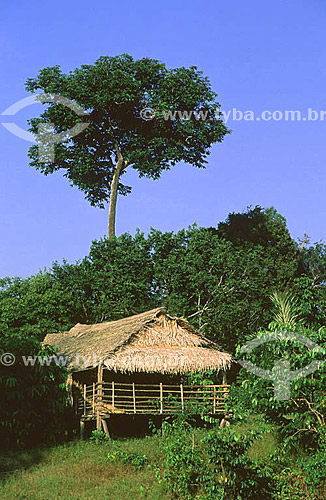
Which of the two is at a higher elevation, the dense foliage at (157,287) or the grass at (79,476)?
the dense foliage at (157,287)

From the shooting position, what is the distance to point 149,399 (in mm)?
22078

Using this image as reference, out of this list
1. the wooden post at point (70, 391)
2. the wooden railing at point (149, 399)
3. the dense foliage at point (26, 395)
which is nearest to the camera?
the dense foliage at point (26, 395)

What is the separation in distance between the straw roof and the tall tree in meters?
11.5

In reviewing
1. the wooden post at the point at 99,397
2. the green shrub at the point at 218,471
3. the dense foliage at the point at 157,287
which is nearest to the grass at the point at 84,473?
the green shrub at the point at 218,471

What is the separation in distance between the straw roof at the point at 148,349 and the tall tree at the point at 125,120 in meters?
11.5

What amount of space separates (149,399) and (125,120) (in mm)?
17204

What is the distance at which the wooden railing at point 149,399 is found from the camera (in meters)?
20.4

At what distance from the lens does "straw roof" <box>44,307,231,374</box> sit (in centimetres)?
2047

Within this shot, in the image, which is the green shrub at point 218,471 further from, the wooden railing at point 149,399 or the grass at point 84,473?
the wooden railing at point 149,399

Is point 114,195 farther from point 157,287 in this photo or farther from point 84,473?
point 84,473

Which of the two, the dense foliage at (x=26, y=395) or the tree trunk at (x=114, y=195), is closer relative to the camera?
the dense foliage at (x=26, y=395)

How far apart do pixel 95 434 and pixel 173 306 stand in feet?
35.7

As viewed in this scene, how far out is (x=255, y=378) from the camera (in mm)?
14477

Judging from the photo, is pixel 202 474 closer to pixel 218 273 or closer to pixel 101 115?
pixel 218 273
